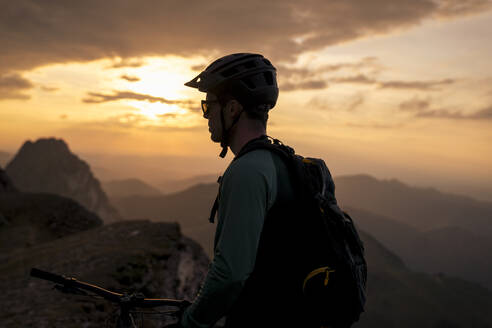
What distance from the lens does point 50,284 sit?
41.2 feet

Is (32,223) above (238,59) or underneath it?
underneath

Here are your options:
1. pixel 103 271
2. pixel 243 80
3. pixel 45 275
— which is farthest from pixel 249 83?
pixel 103 271

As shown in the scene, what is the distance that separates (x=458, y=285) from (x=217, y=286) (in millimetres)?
222533

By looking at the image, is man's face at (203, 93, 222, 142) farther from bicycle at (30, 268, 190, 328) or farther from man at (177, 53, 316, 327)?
bicycle at (30, 268, 190, 328)

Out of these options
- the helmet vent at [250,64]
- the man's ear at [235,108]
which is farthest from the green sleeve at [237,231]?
→ the helmet vent at [250,64]

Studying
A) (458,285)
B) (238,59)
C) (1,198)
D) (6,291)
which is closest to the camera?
(238,59)

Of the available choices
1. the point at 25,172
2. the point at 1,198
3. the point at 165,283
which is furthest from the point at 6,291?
the point at 25,172

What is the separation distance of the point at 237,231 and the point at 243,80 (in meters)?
1.89

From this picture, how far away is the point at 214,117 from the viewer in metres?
3.91

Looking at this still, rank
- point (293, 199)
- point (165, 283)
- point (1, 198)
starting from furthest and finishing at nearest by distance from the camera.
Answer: point (1, 198) < point (165, 283) < point (293, 199)

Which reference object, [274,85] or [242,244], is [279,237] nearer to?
[242,244]

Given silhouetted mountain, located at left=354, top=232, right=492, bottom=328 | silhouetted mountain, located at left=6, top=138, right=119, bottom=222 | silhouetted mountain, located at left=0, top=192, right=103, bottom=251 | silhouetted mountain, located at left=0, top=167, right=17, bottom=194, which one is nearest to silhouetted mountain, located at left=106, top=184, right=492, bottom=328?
silhouetted mountain, located at left=354, top=232, right=492, bottom=328

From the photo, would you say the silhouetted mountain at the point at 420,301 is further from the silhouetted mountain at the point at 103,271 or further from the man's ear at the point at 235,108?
the man's ear at the point at 235,108

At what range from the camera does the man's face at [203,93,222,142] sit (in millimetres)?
3867
